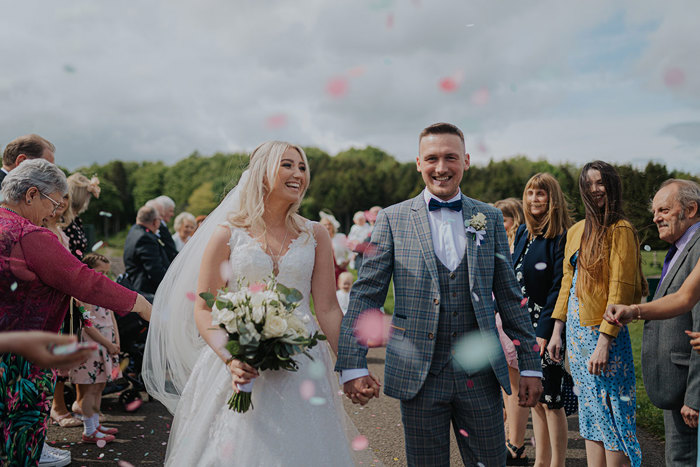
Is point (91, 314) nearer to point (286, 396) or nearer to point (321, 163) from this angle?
point (286, 396)

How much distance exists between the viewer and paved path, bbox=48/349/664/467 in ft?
15.0

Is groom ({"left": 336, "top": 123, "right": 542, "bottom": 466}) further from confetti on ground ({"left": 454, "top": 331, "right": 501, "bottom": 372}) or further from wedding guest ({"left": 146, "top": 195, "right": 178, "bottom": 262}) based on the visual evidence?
wedding guest ({"left": 146, "top": 195, "right": 178, "bottom": 262})

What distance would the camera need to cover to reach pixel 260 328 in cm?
254

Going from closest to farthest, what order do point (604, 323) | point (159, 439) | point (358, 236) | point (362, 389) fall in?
point (362, 389)
point (604, 323)
point (159, 439)
point (358, 236)

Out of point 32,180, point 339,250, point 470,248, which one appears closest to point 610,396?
point 470,248

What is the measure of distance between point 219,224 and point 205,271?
12.7 inches

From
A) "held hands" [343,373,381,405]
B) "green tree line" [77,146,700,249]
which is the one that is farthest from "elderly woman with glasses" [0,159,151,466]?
"green tree line" [77,146,700,249]

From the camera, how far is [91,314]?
550cm

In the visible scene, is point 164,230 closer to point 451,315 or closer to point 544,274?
point 544,274

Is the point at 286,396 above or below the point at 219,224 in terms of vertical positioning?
below

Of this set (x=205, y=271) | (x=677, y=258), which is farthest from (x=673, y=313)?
(x=205, y=271)

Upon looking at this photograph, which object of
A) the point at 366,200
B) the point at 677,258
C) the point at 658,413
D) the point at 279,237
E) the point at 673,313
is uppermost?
the point at 366,200

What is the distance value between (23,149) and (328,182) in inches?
2163

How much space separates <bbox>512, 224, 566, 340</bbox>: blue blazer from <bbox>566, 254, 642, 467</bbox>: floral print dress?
500 mm
